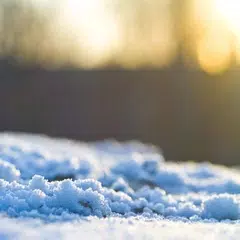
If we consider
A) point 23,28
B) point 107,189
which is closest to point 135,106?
point 23,28

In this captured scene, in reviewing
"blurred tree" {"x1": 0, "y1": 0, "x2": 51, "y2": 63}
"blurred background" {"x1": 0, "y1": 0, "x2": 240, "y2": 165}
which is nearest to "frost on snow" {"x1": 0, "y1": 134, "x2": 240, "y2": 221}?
"blurred background" {"x1": 0, "y1": 0, "x2": 240, "y2": 165}

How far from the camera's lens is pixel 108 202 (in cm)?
223

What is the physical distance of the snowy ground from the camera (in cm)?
180

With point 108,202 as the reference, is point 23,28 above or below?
above

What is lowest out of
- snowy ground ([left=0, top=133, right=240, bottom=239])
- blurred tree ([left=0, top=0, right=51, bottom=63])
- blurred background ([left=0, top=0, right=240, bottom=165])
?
snowy ground ([left=0, top=133, right=240, bottom=239])

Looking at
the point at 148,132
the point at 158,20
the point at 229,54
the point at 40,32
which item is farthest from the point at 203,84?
the point at 158,20

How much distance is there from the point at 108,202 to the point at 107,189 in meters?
Answer: 0.15

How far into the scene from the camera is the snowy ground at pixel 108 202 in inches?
71.0

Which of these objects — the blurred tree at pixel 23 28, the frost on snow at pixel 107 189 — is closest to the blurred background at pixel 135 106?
the blurred tree at pixel 23 28

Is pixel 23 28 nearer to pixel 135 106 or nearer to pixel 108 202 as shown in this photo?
pixel 135 106

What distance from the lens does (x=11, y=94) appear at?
16.1 meters

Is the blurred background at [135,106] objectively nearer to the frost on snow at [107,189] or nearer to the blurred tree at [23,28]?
the blurred tree at [23,28]

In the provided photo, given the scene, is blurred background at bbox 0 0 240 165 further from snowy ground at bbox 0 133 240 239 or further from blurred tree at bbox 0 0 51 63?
snowy ground at bbox 0 133 240 239

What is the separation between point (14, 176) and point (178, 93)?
Answer: 42.6ft
